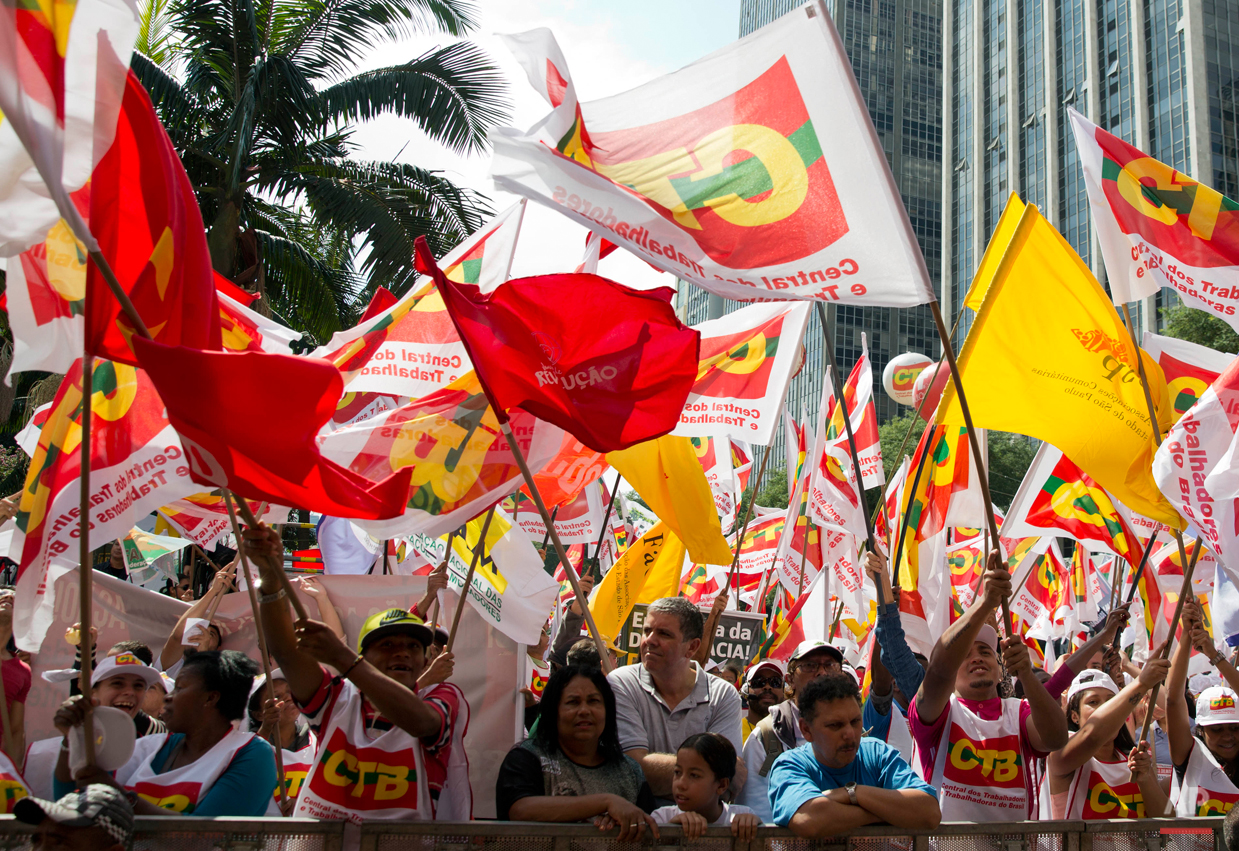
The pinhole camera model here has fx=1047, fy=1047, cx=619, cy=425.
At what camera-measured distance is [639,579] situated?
8180 mm

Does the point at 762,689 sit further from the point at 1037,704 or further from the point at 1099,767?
the point at 1037,704

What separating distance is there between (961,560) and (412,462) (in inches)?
407

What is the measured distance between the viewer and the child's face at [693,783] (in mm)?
3838

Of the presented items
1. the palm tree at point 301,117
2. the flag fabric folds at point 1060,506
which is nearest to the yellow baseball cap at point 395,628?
the flag fabric folds at point 1060,506

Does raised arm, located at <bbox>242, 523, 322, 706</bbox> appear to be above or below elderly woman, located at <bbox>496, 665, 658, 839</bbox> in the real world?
above

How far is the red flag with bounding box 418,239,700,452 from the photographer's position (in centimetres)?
491

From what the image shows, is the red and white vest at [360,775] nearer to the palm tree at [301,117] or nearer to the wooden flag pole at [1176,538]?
the wooden flag pole at [1176,538]

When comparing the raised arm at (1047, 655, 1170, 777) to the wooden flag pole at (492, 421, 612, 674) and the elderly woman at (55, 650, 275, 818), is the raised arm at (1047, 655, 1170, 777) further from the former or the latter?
the elderly woman at (55, 650, 275, 818)

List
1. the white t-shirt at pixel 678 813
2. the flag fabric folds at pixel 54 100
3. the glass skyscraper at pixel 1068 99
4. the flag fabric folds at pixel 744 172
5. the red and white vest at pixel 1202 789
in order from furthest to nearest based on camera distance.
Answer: the glass skyscraper at pixel 1068 99 → the red and white vest at pixel 1202 789 → the flag fabric folds at pixel 744 172 → the white t-shirt at pixel 678 813 → the flag fabric folds at pixel 54 100

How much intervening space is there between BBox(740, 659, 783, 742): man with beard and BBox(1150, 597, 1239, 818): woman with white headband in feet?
6.87

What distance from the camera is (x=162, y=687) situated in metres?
5.32

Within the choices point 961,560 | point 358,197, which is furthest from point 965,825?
point 358,197

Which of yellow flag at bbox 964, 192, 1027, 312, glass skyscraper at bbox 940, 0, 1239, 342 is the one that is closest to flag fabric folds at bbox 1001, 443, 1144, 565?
yellow flag at bbox 964, 192, 1027, 312

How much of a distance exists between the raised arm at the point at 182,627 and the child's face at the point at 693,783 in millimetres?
3818
